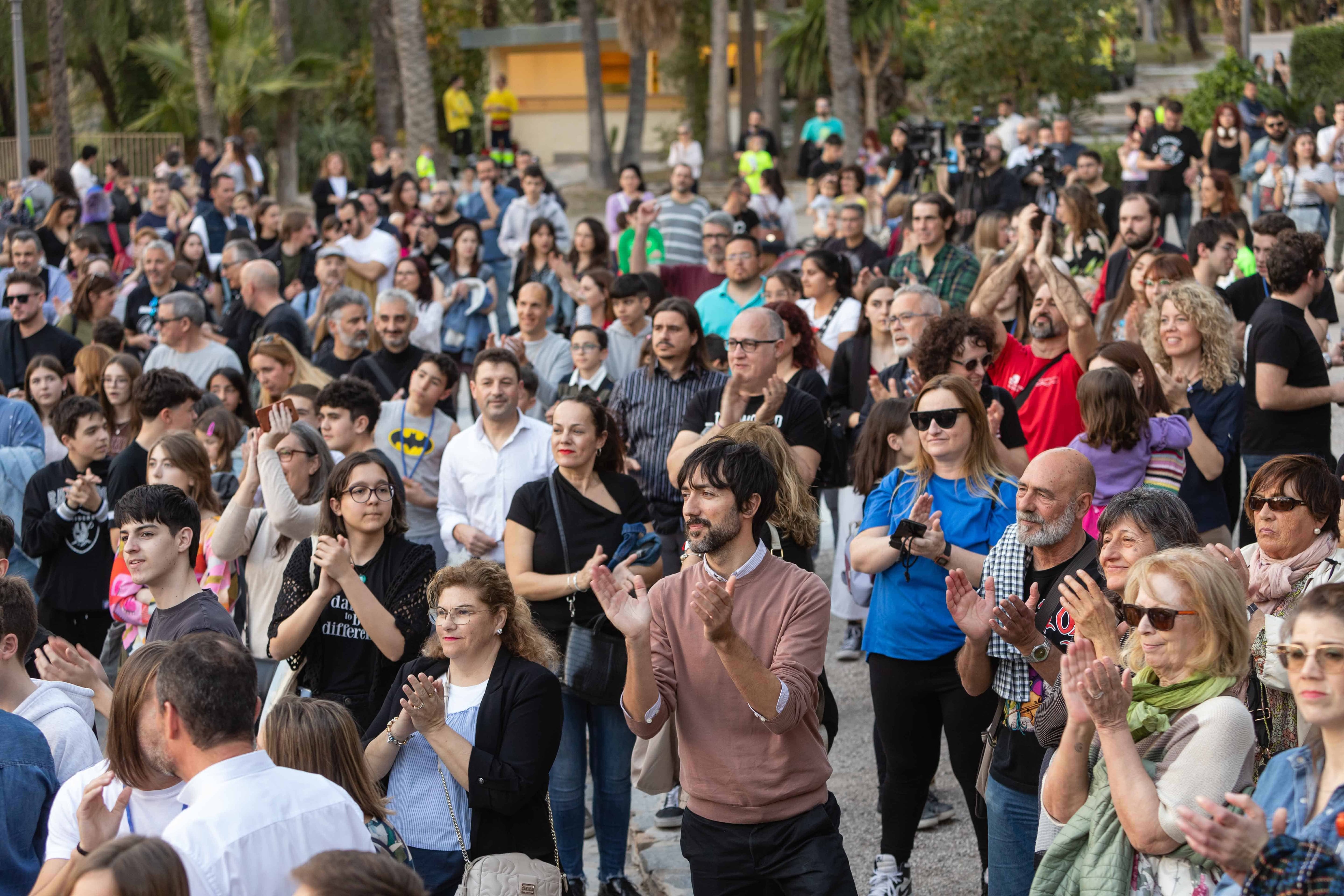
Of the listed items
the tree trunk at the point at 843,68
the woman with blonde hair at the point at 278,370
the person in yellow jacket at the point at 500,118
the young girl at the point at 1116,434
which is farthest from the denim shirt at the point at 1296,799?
the tree trunk at the point at 843,68

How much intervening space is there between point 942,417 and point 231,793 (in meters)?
2.81

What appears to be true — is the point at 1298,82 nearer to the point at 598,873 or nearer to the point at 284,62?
the point at 284,62

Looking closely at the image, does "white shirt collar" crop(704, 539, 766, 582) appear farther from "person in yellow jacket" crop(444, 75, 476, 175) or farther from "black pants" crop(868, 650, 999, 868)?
"person in yellow jacket" crop(444, 75, 476, 175)

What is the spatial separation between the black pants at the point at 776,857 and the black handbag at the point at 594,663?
48.1 inches

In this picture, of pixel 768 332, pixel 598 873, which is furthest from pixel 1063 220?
pixel 598 873

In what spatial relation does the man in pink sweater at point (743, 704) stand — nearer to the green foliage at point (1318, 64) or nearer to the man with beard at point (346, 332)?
the man with beard at point (346, 332)

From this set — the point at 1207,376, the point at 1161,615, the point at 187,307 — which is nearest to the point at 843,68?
the point at 187,307

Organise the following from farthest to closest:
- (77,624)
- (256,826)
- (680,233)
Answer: (680,233) → (77,624) → (256,826)

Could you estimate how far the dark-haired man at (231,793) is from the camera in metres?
3.02

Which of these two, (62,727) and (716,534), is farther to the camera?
(716,534)

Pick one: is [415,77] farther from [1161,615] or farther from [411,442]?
[1161,615]

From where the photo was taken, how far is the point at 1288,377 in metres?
6.46

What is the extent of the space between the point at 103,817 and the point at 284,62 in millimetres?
28036

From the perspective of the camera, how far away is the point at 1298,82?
979 inches
